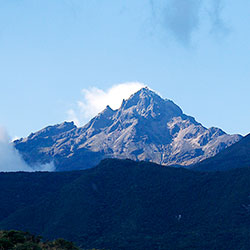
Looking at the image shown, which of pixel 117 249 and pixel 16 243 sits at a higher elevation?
pixel 117 249

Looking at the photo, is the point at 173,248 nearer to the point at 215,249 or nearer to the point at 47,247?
the point at 215,249

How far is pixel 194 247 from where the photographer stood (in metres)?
198

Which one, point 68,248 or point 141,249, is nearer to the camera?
point 68,248

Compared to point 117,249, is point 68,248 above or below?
below

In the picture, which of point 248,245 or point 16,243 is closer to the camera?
point 16,243

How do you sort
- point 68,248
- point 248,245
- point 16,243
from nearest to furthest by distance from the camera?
point 16,243
point 68,248
point 248,245

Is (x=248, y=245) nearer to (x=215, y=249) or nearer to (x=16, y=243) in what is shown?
(x=215, y=249)

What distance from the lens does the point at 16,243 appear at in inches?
2405

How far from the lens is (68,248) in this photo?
219 ft

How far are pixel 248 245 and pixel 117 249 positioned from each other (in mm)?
52531

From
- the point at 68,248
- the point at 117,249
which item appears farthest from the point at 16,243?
the point at 117,249

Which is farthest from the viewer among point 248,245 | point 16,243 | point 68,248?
point 248,245

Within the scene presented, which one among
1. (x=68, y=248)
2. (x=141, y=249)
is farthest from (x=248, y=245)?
(x=68, y=248)

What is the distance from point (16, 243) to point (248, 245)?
150361 mm
